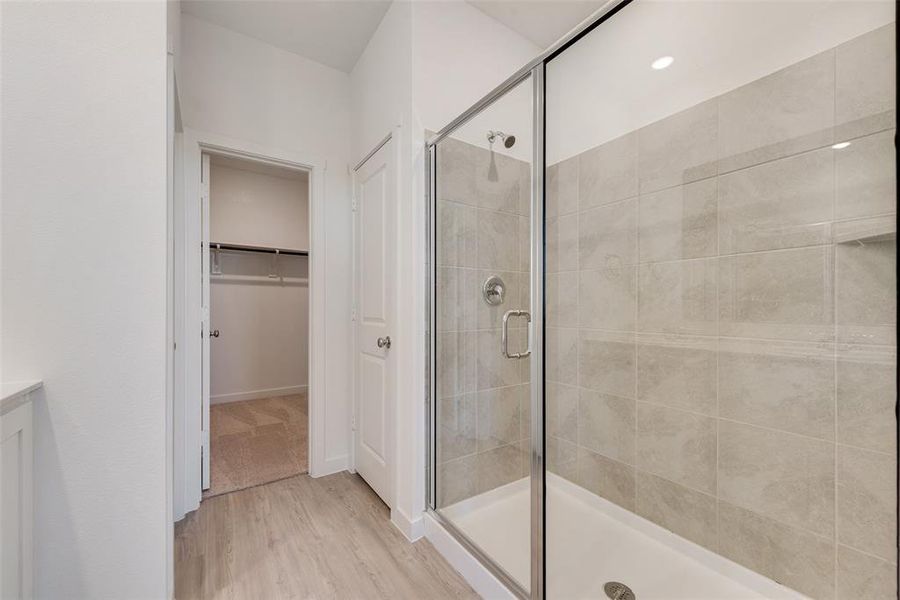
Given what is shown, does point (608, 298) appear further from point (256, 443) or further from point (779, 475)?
point (256, 443)

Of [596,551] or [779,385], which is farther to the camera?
[596,551]

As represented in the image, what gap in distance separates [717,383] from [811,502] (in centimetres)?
44

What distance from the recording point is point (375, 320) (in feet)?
7.53

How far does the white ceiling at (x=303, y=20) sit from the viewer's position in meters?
2.09

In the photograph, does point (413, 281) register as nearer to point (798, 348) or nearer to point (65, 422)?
point (65, 422)

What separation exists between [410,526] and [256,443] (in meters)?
1.83

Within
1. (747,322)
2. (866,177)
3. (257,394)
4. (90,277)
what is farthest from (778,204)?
(257,394)

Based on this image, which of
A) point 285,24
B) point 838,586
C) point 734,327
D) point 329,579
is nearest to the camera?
point 838,586

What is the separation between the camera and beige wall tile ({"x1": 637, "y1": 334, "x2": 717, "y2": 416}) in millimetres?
1524

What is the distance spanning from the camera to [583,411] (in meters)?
1.92

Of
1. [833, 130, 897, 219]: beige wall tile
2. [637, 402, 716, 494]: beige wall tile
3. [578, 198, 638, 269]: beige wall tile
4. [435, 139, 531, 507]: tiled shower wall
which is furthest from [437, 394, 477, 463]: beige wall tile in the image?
[833, 130, 897, 219]: beige wall tile

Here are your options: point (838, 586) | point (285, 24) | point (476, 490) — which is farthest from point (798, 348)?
point (285, 24)

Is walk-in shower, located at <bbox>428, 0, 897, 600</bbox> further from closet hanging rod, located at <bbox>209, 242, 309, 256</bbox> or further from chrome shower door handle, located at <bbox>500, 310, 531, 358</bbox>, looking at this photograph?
closet hanging rod, located at <bbox>209, 242, 309, 256</bbox>

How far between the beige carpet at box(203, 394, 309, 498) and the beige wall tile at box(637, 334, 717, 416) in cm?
224
